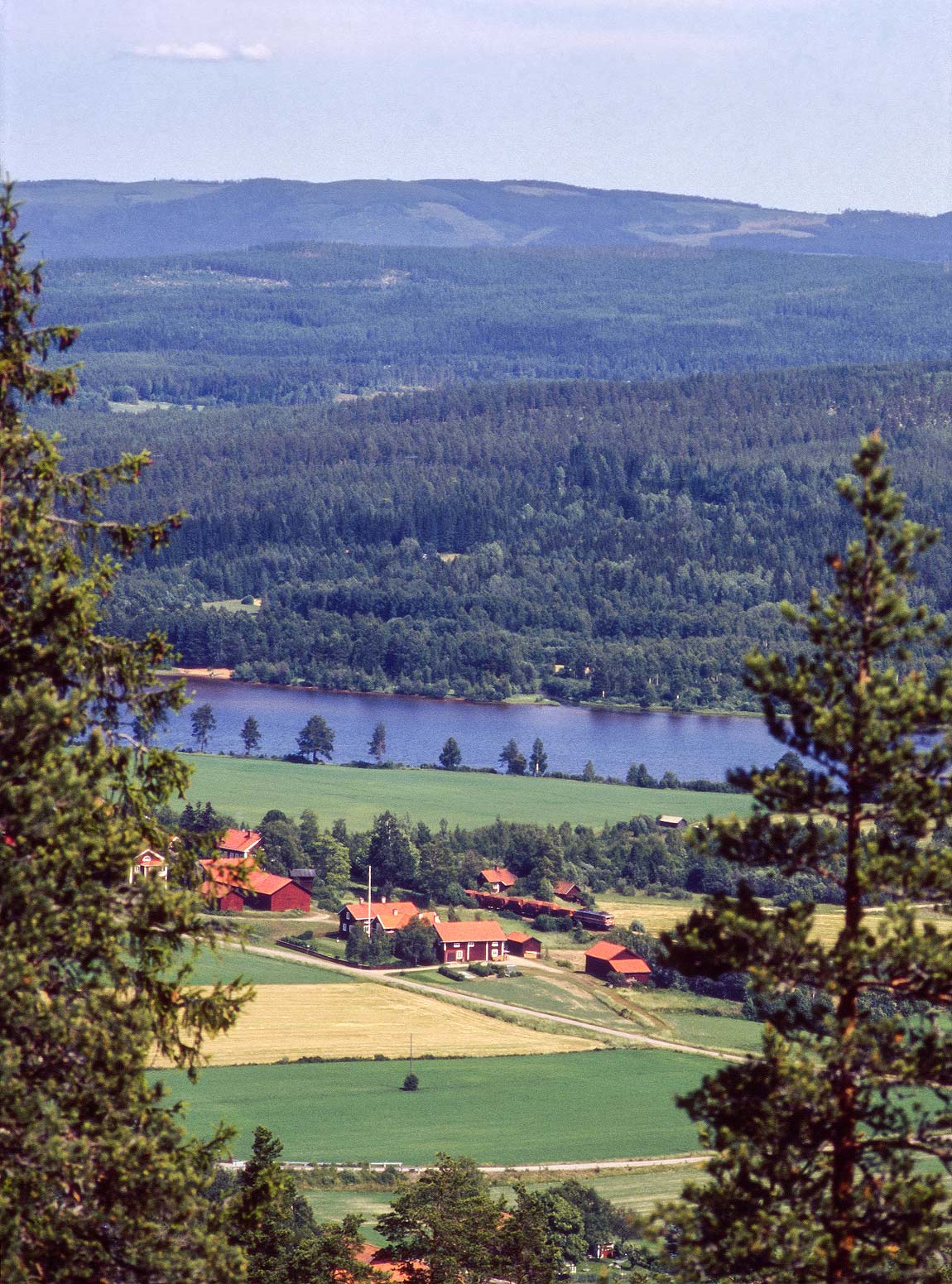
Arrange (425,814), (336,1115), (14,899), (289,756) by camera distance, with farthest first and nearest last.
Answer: (289,756)
(425,814)
(336,1115)
(14,899)

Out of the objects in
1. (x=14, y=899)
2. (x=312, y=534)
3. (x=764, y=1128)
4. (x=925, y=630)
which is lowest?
(x=312, y=534)

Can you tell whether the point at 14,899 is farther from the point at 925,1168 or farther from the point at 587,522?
the point at 587,522

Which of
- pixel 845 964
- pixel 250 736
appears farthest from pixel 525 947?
pixel 845 964

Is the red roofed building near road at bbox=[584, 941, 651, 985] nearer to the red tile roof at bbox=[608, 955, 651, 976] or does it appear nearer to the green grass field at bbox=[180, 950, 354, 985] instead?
the red tile roof at bbox=[608, 955, 651, 976]

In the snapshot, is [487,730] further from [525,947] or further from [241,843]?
[525,947]

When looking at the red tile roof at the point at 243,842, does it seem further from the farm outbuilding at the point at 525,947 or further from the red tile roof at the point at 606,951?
the red tile roof at the point at 606,951

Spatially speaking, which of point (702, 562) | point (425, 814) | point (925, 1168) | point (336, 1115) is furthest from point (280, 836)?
point (702, 562)
